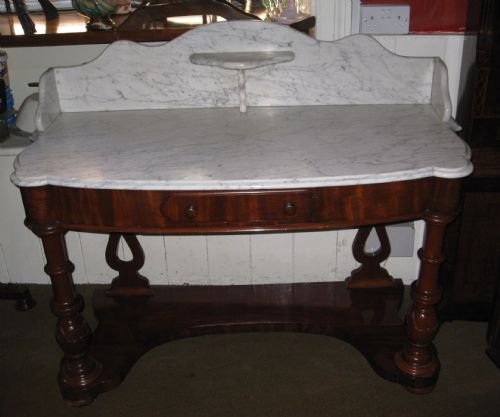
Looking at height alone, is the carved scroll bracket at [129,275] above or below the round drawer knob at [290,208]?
below

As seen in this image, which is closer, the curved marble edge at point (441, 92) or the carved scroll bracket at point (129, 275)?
the curved marble edge at point (441, 92)

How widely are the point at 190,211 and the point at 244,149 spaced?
235mm

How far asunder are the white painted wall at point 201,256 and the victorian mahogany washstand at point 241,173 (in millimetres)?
108

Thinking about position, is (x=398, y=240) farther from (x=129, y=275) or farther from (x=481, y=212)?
(x=129, y=275)

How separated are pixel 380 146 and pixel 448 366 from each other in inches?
34.1

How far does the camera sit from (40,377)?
74.7 inches

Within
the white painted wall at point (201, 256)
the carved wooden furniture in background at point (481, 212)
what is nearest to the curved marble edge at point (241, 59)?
the carved wooden furniture in background at point (481, 212)

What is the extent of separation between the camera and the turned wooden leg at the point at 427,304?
144 cm

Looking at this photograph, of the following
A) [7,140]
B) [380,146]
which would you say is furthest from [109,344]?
[380,146]

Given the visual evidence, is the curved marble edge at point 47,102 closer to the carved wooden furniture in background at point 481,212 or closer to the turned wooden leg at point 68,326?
the turned wooden leg at point 68,326

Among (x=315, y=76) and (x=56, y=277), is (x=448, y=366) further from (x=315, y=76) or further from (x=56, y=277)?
(x=56, y=277)

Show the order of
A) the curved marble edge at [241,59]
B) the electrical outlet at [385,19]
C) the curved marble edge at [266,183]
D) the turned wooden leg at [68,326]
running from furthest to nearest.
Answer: the electrical outlet at [385,19] → the curved marble edge at [241,59] → the turned wooden leg at [68,326] → the curved marble edge at [266,183]

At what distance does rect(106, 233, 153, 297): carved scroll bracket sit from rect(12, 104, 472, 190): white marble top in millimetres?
558

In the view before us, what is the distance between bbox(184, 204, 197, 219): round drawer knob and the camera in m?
1.39
